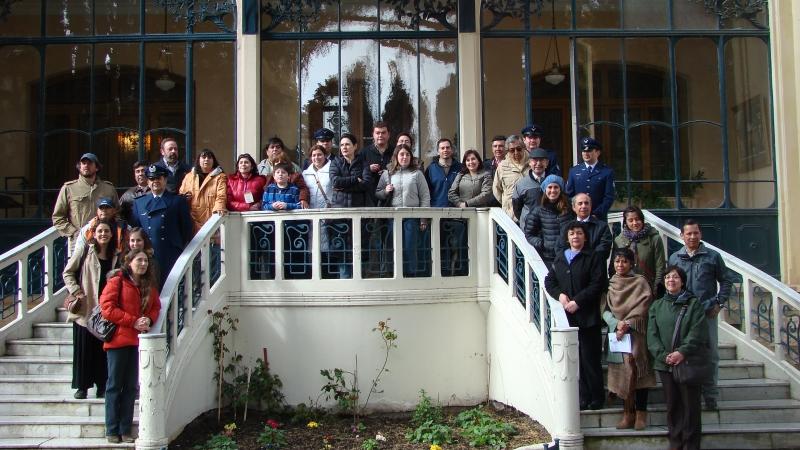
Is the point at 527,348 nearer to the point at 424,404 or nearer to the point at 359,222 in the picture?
the point at 424,404

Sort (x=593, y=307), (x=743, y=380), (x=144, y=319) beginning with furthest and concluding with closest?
(x=743, y=380)
(x=593, y=307)
(x=144, y=319)

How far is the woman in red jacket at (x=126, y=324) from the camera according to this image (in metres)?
6.80

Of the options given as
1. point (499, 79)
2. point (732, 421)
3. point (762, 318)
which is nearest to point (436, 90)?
point (499, 79)

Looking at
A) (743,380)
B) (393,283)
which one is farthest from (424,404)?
(743,380)

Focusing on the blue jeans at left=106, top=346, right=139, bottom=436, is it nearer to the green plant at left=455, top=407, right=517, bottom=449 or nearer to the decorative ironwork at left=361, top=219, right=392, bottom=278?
the decorative ironwork at left=361, top=219, right=392, bottom=278

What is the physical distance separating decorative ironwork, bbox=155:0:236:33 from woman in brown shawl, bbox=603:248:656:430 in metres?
7.19

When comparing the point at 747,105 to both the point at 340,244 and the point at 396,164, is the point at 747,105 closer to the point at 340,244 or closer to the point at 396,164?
the point at 396,164

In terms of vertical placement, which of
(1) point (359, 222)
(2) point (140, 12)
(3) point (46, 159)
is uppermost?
(2) point (140, 12)

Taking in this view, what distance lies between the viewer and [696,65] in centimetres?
1245

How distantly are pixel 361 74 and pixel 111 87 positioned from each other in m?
3.75

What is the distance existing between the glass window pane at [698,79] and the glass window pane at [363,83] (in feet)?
14.4

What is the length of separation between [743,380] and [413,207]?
3.72m

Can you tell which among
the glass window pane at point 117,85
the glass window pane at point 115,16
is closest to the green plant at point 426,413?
the glass window pane at point 117,85

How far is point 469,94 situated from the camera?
39.0ft
